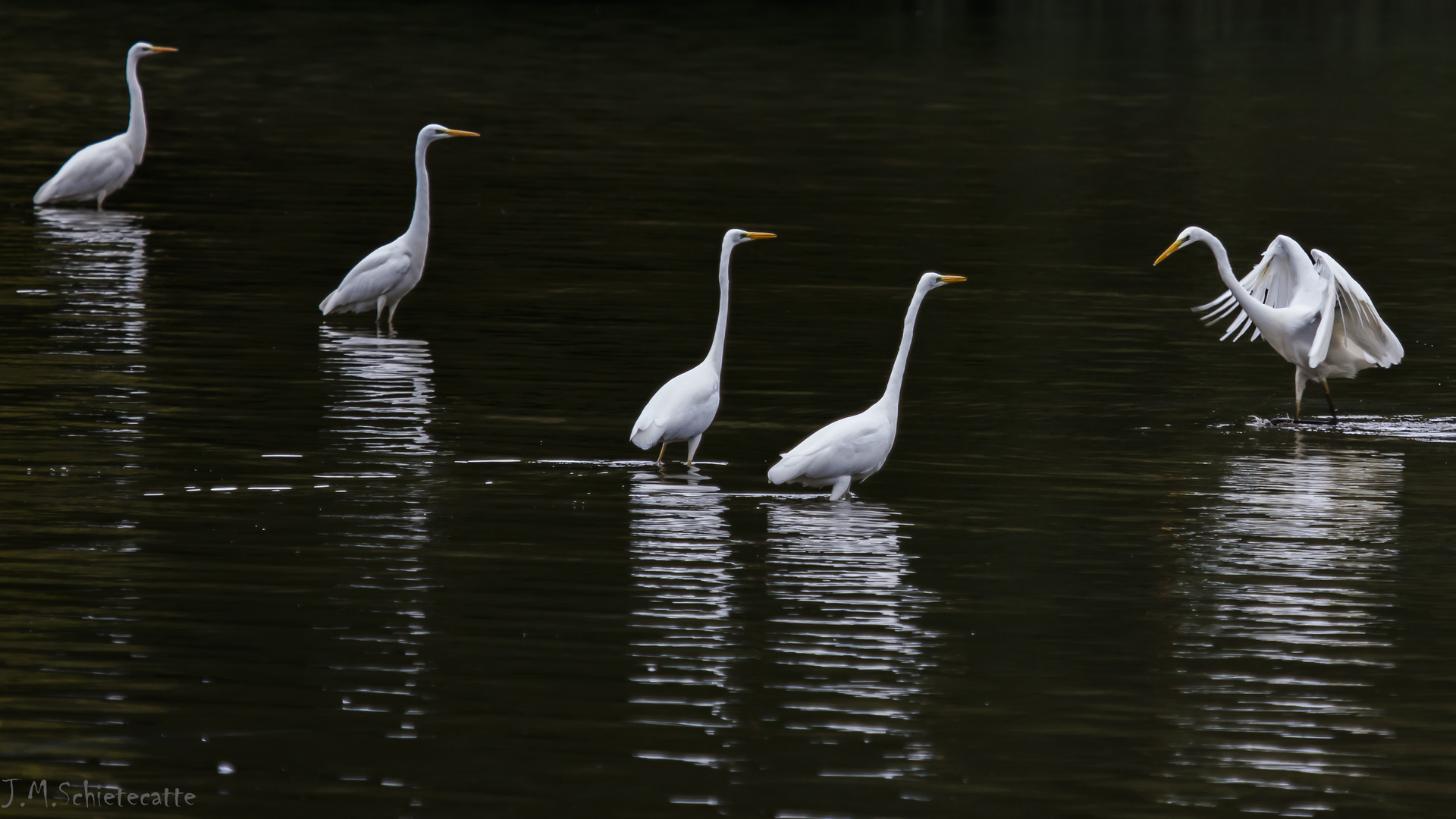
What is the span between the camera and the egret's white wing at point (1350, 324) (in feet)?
42.8

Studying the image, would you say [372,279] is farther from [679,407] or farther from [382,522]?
[382,522]

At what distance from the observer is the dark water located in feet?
22.9

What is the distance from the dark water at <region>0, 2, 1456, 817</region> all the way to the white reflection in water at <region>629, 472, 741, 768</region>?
0.03 metres

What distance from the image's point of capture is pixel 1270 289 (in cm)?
1445

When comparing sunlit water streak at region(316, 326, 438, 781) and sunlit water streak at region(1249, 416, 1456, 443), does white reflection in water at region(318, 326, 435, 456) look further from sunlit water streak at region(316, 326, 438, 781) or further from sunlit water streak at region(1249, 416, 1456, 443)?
sunlit water streak at region(1249, 416, 1456, 443)

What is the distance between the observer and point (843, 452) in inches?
404

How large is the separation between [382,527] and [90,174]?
13114mm

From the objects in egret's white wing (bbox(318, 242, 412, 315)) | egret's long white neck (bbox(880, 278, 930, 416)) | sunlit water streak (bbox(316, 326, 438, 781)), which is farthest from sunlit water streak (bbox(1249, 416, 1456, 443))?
egret's white wing (bbox(318, 242, 412, 315))

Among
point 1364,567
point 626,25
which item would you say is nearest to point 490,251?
point 1364,567

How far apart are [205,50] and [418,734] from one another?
37.0 meters

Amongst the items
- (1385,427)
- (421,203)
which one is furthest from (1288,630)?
(421,203)

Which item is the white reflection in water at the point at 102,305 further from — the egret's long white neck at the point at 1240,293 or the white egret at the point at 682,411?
the egret's long white neck at the point at 1240,293

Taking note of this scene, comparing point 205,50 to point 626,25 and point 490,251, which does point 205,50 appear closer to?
point 626,25

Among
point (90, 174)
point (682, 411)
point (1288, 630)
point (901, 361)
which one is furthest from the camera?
point (90, 174)
